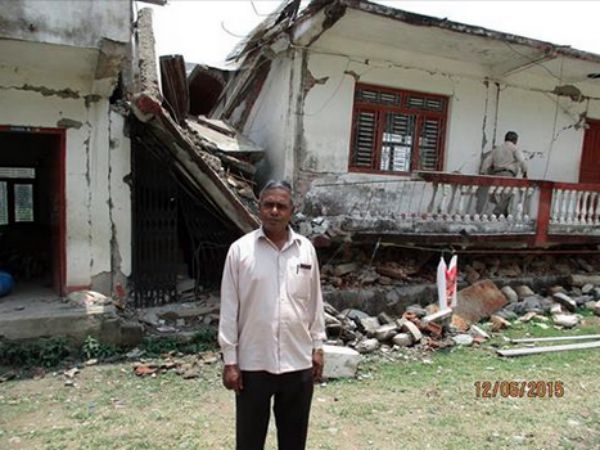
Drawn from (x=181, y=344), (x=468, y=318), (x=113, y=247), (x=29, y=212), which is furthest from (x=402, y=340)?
(x=29, y=212)

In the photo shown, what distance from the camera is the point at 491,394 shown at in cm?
461

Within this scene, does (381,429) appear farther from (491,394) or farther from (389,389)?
(491,394)

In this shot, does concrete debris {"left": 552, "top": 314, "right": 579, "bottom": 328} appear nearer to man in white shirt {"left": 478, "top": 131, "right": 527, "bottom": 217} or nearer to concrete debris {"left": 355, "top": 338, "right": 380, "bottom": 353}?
man in white shirt {"left": 478, "top": 131, "right": 527, "bottom": 217}

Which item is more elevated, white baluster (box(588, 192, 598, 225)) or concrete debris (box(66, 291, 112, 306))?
white baluster (box(588, 192, 598, 225))

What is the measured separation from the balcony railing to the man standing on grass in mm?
4465

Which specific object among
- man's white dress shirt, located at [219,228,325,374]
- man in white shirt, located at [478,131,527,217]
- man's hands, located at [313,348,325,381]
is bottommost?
man's hands, located at [313,348,325,381]

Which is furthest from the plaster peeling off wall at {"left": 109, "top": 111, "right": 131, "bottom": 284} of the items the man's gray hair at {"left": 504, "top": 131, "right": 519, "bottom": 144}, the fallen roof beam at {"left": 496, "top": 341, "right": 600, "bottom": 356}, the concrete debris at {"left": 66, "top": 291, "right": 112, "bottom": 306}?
the man's gray hair at {"left": 504, "top": 131, "right": 519, "bottom": 144}

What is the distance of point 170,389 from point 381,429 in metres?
2.09

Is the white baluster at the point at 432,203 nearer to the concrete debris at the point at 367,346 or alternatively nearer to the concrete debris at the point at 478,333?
the concrete debris at the point at 478,333

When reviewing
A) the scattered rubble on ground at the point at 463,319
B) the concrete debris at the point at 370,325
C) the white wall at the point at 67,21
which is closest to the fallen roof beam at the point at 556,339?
the scattered rubble on ground at the point at 463,319

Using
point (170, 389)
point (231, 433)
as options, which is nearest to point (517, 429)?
point (231, 433)

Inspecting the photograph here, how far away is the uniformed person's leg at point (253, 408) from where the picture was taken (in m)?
2.41

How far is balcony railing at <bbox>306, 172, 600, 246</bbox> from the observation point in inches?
284

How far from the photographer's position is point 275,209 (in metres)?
2.48
